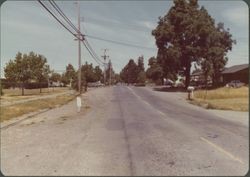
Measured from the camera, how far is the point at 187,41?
61969 millimetres

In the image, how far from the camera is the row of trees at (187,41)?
60562 millimetres

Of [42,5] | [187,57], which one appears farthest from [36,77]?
[42,5]

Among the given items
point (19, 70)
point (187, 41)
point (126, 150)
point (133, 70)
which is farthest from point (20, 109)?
point (133, 70)

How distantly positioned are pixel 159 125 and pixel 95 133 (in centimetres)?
348

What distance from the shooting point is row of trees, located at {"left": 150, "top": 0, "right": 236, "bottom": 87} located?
60562 millimetres

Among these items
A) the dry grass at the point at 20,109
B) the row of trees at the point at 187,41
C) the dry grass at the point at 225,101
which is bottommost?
the dry grass at the point at 20,109

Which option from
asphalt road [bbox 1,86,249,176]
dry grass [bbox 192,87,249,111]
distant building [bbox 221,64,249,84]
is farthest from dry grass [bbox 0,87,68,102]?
distant building [bbox 221,64,249,84]

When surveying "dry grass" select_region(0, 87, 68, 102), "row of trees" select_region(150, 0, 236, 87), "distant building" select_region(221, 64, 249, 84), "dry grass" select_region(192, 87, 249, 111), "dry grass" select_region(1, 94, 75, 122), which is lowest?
"dry grass" select_region(0, 87, 68, 102)

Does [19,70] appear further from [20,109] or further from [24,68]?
[20,109]

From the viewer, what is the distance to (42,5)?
18000 millimetres

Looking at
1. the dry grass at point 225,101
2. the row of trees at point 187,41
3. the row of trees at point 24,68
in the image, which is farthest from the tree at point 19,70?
the dry grass at point 225,101

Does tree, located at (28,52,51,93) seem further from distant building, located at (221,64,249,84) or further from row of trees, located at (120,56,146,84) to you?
row of trees, located at (120,56,146,84)

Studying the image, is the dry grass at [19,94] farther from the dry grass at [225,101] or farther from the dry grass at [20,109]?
the dry grass at [225,101]

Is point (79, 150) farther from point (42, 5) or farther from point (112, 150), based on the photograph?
point (42, 5)
